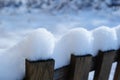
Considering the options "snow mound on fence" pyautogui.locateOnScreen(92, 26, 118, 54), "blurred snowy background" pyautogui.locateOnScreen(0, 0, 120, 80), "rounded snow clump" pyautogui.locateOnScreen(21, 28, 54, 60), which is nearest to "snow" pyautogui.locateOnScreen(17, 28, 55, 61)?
"rounded snow clump" pyautogui.locateOnScreen(21, 28, 54, 60)

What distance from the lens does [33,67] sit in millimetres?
1183

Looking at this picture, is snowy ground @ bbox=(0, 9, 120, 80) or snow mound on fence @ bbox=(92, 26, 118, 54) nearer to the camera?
snow mound on fence @ bbox=(92, 26, 118, 54)

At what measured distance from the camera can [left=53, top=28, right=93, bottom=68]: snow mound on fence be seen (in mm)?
1377

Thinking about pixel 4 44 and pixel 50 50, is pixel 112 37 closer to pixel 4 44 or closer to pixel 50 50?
pixel 50 50

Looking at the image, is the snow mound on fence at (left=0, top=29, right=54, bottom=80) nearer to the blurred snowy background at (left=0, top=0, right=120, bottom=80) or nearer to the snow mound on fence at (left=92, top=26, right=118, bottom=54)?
the snow mound on fence at (left=92, top=26, right=118, bottom=54)

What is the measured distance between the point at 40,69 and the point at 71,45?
0.97 feet

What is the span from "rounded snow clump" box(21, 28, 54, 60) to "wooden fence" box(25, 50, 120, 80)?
4 cm

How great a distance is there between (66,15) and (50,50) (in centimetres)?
493

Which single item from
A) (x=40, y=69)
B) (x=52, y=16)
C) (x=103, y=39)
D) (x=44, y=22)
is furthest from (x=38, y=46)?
(x=52, y=16)

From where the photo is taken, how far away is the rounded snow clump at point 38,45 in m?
1.21

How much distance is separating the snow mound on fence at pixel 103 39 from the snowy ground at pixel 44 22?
2521 millimetres

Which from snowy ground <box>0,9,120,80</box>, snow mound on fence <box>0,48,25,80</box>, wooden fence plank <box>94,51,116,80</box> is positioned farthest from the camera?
snowy ground <box>0,9,120,80</box>

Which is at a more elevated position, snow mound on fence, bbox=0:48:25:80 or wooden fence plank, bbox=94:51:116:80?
snow mound on fence, bbox=0:48:25:80

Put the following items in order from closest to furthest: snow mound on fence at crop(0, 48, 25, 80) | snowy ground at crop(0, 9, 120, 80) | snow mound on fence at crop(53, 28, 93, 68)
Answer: snow mound on fence at crop(0, 48, 25, 80), snow mound on fence at crop(53, 28, 93, 68), snowy ground at crop(0, 9, 120, 80)
